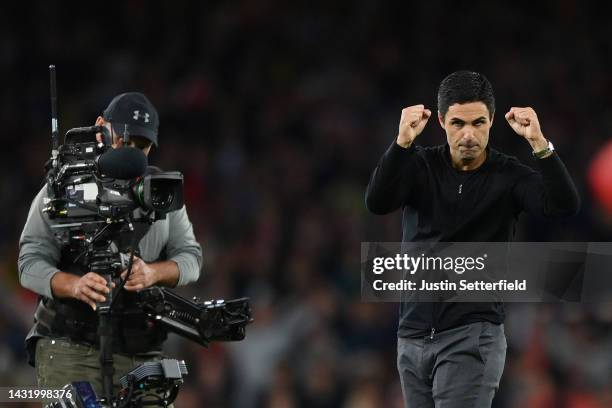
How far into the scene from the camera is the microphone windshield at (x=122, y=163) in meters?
4.30

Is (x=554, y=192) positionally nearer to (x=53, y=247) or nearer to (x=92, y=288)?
(x=92, y=288)

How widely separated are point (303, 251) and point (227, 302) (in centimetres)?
365

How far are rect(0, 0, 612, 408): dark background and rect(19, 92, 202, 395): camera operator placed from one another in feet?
8.15

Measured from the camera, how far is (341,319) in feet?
25.8

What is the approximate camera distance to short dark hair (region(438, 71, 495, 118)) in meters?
4.13

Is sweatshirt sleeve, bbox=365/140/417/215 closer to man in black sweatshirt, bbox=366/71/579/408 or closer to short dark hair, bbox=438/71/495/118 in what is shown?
man in black sweatshirt, bbox=366/71/579/408

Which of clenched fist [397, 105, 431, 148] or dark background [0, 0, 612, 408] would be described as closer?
clenched fist [397, 105, 431, 148]

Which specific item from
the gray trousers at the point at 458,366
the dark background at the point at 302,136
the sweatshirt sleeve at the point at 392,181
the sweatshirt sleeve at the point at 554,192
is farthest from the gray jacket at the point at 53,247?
the dark background at the point at 302,136

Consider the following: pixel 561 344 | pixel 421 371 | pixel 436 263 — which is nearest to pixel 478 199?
pixel 436 263

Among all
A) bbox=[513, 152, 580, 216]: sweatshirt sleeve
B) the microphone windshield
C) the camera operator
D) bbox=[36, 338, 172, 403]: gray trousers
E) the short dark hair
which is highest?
the short dark hair

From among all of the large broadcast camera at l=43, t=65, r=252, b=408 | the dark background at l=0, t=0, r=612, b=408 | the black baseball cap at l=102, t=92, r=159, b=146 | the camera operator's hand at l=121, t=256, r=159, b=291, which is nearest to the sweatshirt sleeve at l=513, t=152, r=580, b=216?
the large broadcast camera at l=43, t=65, r=252, b=408

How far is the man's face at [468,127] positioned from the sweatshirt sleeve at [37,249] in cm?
158

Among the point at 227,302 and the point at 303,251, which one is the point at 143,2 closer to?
the point at 303,251

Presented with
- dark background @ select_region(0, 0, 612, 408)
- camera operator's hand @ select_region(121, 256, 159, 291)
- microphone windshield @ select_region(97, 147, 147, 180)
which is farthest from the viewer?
dark background @ select_region(0, 0, 612, 408)
